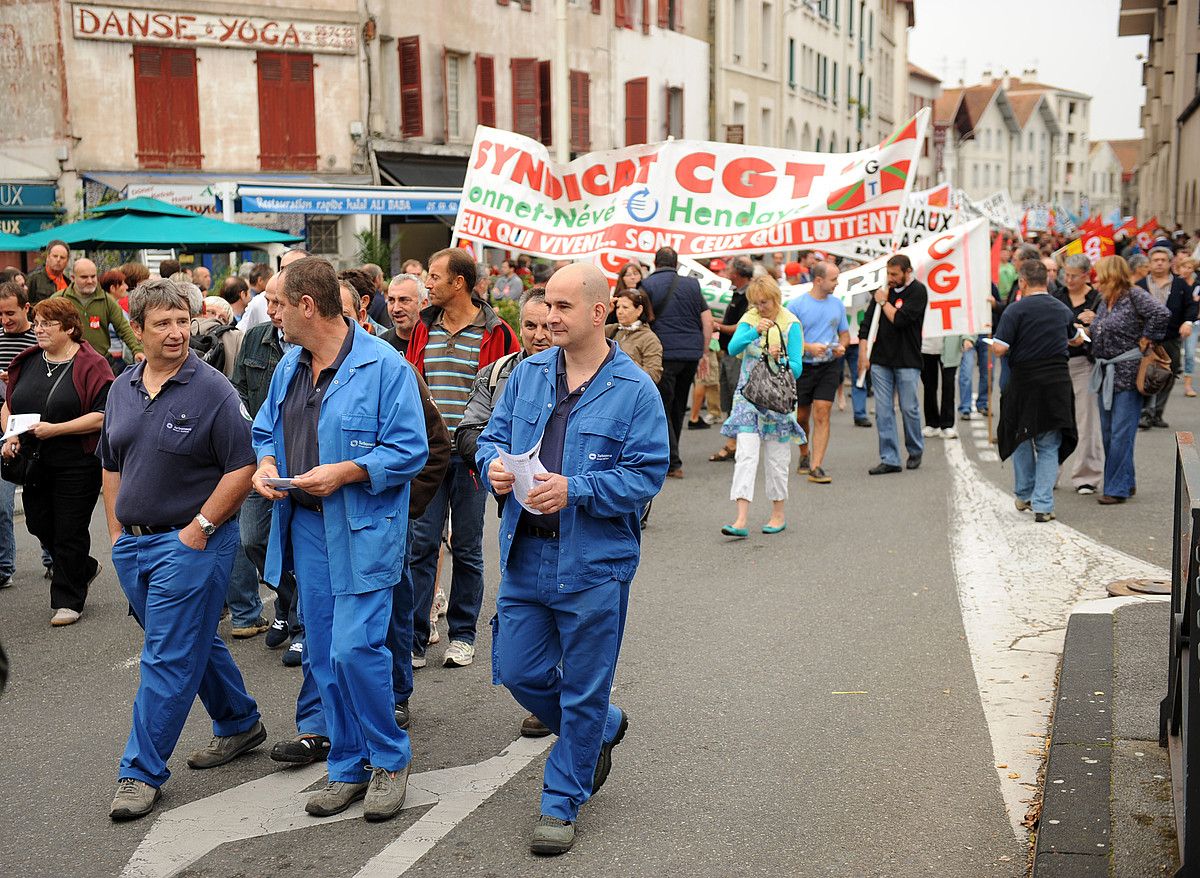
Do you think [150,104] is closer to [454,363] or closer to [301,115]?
[301,115]

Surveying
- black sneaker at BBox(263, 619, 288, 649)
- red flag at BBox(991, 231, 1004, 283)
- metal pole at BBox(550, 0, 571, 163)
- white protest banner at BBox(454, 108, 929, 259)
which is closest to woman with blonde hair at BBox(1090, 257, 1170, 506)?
white protest banner at BBox(454, 108, 929, 259)

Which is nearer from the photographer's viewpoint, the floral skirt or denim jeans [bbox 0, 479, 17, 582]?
denim jeans [bbox 0, 479, 17, 582]

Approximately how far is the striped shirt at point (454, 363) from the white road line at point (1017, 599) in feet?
8.88

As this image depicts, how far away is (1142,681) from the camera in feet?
18.7

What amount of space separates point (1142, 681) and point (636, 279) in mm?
8659

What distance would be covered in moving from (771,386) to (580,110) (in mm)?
26270

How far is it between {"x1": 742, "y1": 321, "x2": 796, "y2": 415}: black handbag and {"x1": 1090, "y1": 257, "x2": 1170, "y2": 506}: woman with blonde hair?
248 centimetres

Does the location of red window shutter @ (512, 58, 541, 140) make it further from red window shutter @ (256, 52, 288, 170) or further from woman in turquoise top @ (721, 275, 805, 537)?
woman in turquoise top @ (721, 275, 805, 537)

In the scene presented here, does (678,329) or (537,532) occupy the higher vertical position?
(678,329)

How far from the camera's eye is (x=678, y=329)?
41.1ft

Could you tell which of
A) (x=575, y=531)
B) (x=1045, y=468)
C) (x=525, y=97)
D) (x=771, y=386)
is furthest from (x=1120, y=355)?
(x=525, y=97)

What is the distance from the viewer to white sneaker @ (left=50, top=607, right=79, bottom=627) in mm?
7680

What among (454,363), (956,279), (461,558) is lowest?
(461,558)

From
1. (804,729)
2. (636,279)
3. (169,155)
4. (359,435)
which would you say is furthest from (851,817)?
(169,155)
